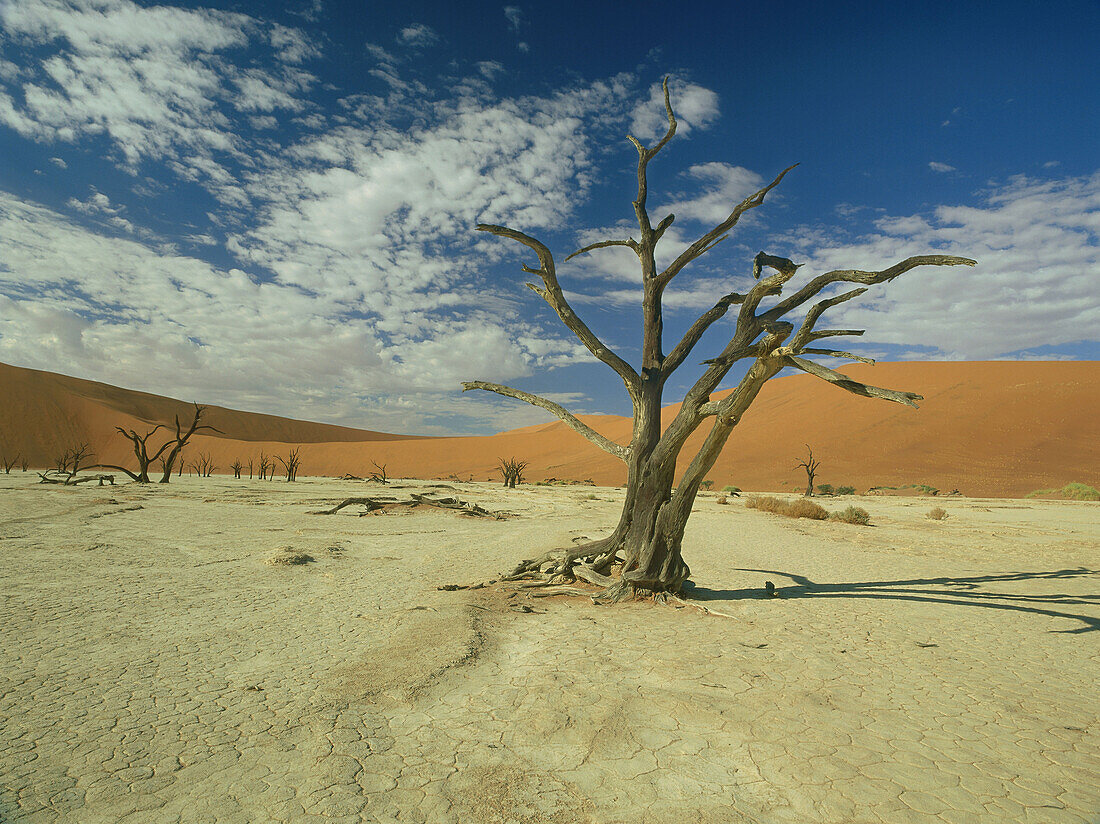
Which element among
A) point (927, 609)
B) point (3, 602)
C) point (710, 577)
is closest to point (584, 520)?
point (710, 577)

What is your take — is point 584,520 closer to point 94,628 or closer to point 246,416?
point 94,628

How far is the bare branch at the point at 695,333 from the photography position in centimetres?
610

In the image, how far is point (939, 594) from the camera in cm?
664

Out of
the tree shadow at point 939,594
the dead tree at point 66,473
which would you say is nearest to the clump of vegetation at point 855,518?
the tree shadow at point 939,594

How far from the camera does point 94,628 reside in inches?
177

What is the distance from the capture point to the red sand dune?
3234 centimetres

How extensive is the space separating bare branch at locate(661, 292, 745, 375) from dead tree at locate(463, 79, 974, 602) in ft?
0.04

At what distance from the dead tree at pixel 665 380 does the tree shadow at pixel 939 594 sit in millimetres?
932

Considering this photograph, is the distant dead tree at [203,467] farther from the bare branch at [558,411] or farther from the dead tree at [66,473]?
the bare branch at [558,411]

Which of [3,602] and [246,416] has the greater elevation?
[246,416]

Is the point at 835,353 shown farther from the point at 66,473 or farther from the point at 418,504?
the point at 66,473

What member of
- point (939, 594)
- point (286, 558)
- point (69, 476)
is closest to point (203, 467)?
point (69, 476)

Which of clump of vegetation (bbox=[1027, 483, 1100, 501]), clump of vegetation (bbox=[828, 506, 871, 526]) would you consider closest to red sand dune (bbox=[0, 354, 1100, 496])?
clump of vegetation (bbox=[1027, 483, 1100, 501])

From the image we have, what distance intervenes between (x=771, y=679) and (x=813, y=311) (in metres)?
2.94
